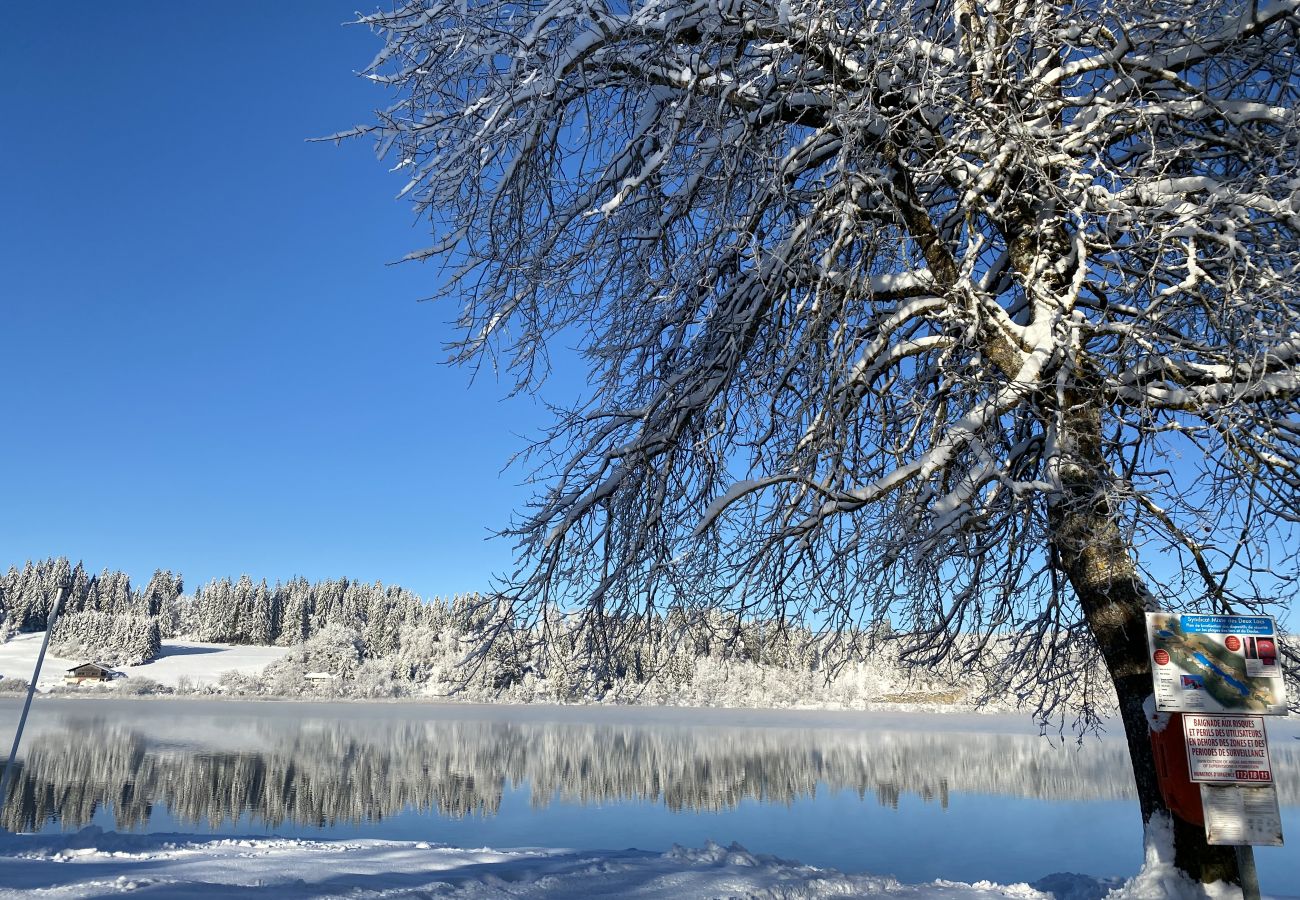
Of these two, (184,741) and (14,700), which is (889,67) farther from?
(14,700)

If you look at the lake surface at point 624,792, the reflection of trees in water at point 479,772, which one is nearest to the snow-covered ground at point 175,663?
the lake surface at point 624,792

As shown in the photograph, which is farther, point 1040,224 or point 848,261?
point 848,261

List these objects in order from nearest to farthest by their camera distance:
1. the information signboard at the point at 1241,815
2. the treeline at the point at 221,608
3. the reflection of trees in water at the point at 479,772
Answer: the information signboard at the point at 1241,815, the reflection of trees in water at the point at 479,772, the treeline at the point at 221,608

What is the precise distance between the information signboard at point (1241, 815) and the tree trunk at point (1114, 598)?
1.81 feet

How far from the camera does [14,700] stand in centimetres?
6191

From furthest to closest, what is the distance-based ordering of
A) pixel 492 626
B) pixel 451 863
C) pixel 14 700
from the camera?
pixel 14 700, pixel 492 626, pixel 451 863

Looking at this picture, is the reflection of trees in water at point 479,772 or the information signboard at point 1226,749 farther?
the reflection of trees in water at point 479,772

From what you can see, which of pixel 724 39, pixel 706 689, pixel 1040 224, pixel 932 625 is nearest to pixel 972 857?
pixel 932 625

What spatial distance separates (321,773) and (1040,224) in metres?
22.7

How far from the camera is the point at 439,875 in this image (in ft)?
16.4

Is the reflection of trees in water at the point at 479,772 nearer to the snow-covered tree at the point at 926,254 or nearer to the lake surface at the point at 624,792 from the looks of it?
the lake surface at the point at 624,792

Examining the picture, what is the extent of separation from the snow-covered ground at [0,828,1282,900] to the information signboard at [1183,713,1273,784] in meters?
0.78

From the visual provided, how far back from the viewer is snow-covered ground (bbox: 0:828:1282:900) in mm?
4328

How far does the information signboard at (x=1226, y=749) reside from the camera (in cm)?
392
